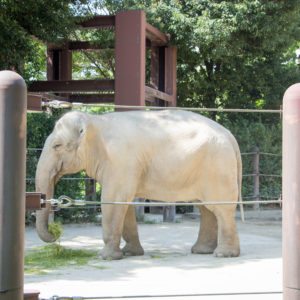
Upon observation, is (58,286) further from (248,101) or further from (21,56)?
(248,101)

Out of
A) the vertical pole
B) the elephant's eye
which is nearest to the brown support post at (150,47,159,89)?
the elephant's eye

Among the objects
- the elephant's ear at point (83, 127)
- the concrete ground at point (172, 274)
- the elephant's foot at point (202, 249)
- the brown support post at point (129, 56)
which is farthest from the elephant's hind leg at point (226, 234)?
the brown support post at point (129, 56)

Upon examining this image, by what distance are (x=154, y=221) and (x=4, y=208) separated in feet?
31.1

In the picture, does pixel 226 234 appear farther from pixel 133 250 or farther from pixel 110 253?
pixel 110 253

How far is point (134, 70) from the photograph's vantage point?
38.7 feet

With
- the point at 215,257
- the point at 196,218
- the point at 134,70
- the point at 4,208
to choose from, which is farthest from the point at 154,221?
the point at 4,208

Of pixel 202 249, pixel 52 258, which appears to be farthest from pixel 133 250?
pixel 52 258

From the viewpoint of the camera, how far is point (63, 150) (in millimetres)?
7379

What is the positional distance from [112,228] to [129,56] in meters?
5.20

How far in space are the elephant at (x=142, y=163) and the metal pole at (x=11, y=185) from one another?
14.9 ft

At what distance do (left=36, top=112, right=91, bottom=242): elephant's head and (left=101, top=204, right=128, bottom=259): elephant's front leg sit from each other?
65cm

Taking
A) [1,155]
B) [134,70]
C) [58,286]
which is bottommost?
[58,286]

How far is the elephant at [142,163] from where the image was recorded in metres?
7.36

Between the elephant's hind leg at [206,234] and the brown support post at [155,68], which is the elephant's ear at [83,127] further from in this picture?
the brown support post at [155,68]
